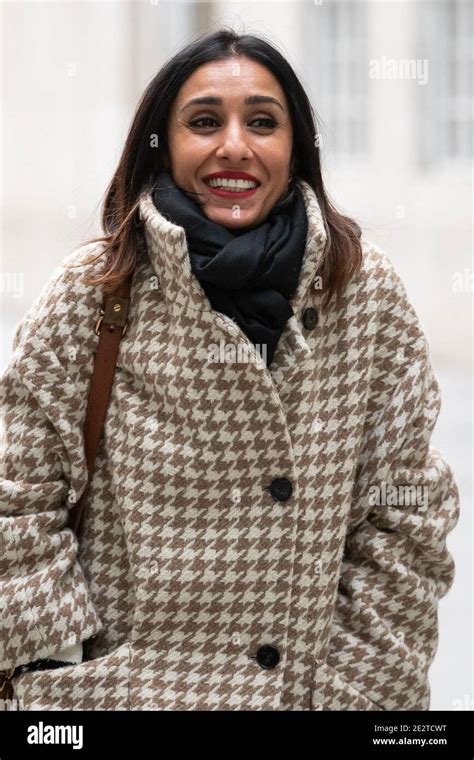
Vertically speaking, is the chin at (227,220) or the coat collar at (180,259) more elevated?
the chin at (227,220)

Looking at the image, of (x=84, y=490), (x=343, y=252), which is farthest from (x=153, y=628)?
(x=343, y=252)

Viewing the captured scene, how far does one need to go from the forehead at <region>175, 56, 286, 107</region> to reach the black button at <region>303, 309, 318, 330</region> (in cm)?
49

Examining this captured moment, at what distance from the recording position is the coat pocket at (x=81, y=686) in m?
2.91

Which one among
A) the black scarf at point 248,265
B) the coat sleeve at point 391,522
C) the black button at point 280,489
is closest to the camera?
the black scarf at point 248,265

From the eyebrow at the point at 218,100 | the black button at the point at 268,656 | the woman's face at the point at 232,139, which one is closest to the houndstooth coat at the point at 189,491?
the black button at the point at 268,656

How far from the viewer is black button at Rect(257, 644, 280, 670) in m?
2.95

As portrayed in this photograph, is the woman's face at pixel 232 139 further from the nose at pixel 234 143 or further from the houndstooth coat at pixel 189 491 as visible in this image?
the houndstooth coat at pixel 189 491

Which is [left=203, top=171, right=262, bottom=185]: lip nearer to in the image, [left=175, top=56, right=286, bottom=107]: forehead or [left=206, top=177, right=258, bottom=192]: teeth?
[left=206, top=177, right=258, bottom=192]: teeth

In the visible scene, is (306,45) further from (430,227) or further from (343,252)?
(343,252)

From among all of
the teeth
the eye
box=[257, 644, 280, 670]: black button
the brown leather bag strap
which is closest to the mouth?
the teeth

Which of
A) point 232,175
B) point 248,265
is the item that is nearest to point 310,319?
point 248,265

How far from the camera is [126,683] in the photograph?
294 cm

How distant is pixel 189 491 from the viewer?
9.62 feet

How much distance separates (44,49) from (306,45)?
3.54 meters
